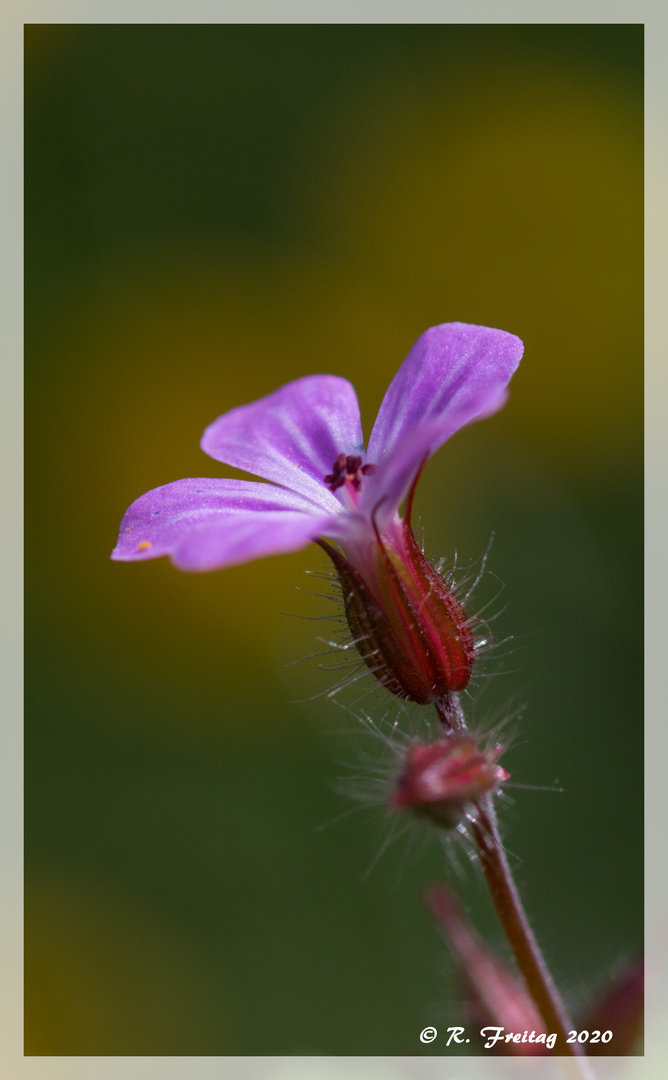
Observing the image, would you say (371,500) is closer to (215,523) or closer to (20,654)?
(215,523)

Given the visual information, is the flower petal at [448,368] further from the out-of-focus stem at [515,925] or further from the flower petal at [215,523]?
the out-of-focus stem at [515,925]

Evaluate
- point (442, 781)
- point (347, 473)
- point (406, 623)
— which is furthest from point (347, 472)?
point (442, 781)

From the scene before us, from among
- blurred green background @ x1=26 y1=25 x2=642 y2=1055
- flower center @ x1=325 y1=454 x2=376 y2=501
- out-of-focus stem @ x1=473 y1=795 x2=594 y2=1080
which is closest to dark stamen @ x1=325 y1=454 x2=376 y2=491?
flower center @ x1=325 y1=454 x2=376 y2=501

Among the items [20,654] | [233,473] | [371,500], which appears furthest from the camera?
[233,473]

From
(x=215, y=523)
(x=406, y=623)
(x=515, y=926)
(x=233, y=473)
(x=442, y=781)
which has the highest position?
(x=233, y=473)

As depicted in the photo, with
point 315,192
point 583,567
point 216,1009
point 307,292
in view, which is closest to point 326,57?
point 315,192

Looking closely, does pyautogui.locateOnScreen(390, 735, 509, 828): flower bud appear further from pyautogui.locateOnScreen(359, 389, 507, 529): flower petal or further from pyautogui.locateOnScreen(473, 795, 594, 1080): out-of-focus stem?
pyautogui.locateOnScreen(359, 389, 507, 529): flower petal

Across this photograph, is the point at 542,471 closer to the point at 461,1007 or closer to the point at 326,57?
the point at 326,57
